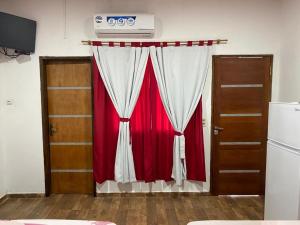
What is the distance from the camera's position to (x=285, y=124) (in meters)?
2.05

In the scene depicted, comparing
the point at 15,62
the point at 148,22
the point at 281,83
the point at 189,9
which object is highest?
the point at 189,9

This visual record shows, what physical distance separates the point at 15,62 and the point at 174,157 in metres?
2.62

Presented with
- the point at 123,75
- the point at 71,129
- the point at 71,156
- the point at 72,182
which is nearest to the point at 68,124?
the point at 71,129

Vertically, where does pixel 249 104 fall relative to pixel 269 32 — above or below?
below

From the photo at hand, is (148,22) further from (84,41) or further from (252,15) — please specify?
(252,15)

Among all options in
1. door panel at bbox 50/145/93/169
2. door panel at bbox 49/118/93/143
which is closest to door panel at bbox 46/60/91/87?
door panel at bbox 49/118/93/143

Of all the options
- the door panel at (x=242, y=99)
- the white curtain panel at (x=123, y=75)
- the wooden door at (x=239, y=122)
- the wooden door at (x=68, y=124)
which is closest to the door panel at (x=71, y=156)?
the wooden door at (x=68, y=124)

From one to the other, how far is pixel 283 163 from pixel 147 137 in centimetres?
169

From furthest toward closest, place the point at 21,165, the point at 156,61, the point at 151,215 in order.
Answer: the point at 21,165, the point at 156,61, the point at 151,215

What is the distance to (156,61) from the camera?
3.06 meters

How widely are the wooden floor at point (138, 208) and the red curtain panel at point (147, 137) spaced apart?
1.03 ft

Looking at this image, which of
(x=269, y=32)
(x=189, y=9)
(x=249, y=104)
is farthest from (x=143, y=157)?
(x=269, y=32)

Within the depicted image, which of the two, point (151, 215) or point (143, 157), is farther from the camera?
point (143, 157)

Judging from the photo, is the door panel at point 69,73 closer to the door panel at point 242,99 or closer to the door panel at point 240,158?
the door panel at point 242,99
